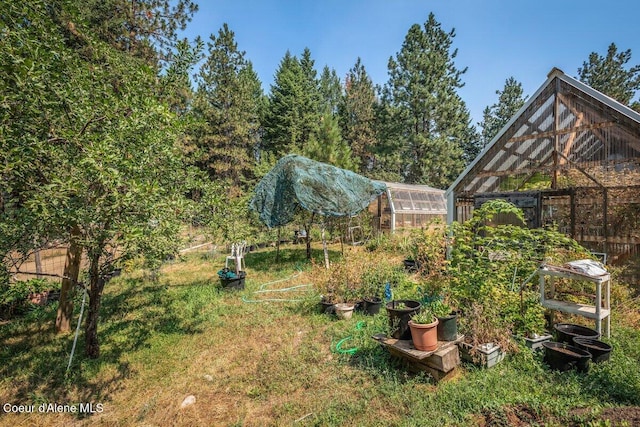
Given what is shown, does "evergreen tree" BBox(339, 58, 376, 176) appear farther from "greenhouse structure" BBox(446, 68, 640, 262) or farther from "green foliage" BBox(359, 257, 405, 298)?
"green foliage" BBox(359, 257, 405, 298)

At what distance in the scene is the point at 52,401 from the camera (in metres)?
3.37

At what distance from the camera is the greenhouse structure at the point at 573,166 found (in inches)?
227

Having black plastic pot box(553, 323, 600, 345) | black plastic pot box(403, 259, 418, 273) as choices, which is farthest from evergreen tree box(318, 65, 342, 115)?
black plastic pot box(553, 323, 600, 345)

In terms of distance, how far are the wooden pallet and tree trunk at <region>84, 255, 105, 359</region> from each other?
390 centimetres

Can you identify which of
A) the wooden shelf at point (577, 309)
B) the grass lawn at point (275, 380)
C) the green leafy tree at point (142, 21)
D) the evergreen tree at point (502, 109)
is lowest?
Result: the grass lawn at point (275, 380)

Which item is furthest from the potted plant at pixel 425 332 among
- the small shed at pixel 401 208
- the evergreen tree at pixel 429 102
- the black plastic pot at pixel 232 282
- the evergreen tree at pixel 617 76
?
the evergreen tree at pixel 617 76

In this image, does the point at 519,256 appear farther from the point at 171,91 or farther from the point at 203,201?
the point at 171,91

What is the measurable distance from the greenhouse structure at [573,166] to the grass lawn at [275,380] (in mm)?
2236

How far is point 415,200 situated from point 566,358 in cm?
1422

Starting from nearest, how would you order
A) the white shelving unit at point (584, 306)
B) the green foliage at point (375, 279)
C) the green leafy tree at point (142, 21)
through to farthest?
the white shelving unit at point (584, 306), the green foliage at point (375, 279), the green leafy tree at point (142, 21)

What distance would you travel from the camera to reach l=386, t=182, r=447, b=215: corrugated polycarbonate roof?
1569cm

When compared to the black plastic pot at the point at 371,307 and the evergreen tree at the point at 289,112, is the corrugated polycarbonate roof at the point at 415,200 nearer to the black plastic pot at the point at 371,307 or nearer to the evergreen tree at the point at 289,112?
the black plastic pot at the point at 371,307

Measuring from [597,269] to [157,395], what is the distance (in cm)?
589

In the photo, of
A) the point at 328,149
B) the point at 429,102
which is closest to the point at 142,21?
the point at 328,149
